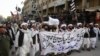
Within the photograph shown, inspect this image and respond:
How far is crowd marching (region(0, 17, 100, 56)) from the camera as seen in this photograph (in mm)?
10016

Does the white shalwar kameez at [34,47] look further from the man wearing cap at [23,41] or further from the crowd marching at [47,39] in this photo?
the man wearing cap at [23,41]

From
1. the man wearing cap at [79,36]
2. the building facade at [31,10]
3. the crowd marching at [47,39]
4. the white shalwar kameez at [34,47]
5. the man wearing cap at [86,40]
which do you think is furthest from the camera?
the building facade at [31,10]

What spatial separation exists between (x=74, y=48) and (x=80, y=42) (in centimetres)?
75

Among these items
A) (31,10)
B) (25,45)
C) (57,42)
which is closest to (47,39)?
(57,42)

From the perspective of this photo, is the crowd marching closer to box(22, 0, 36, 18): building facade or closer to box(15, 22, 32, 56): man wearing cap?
box(15, 22, 32, 56): man wearing cap

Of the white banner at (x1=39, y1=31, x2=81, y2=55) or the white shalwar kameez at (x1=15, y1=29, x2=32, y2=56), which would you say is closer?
the white shalwar kameez at (x1=15, y1=29, x2=32, y2=56)

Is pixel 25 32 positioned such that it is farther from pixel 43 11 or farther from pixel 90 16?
pixel 43 11

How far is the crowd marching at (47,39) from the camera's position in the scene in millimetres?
10016

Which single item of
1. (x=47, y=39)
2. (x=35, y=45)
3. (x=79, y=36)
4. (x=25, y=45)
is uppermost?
(x=25, y=45)

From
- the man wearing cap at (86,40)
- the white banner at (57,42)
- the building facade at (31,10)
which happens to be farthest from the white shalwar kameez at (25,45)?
the building facade at (31,10)

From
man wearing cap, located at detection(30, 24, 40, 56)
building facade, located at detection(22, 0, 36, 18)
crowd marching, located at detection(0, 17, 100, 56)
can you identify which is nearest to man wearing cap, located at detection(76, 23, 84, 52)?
crowd marching, located at detection(0, 17, 100, 56)

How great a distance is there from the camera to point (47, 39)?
12461 mm

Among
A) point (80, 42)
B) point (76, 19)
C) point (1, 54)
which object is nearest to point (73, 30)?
point (80, 42)

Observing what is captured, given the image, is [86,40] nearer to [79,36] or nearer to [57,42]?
[79,36]
